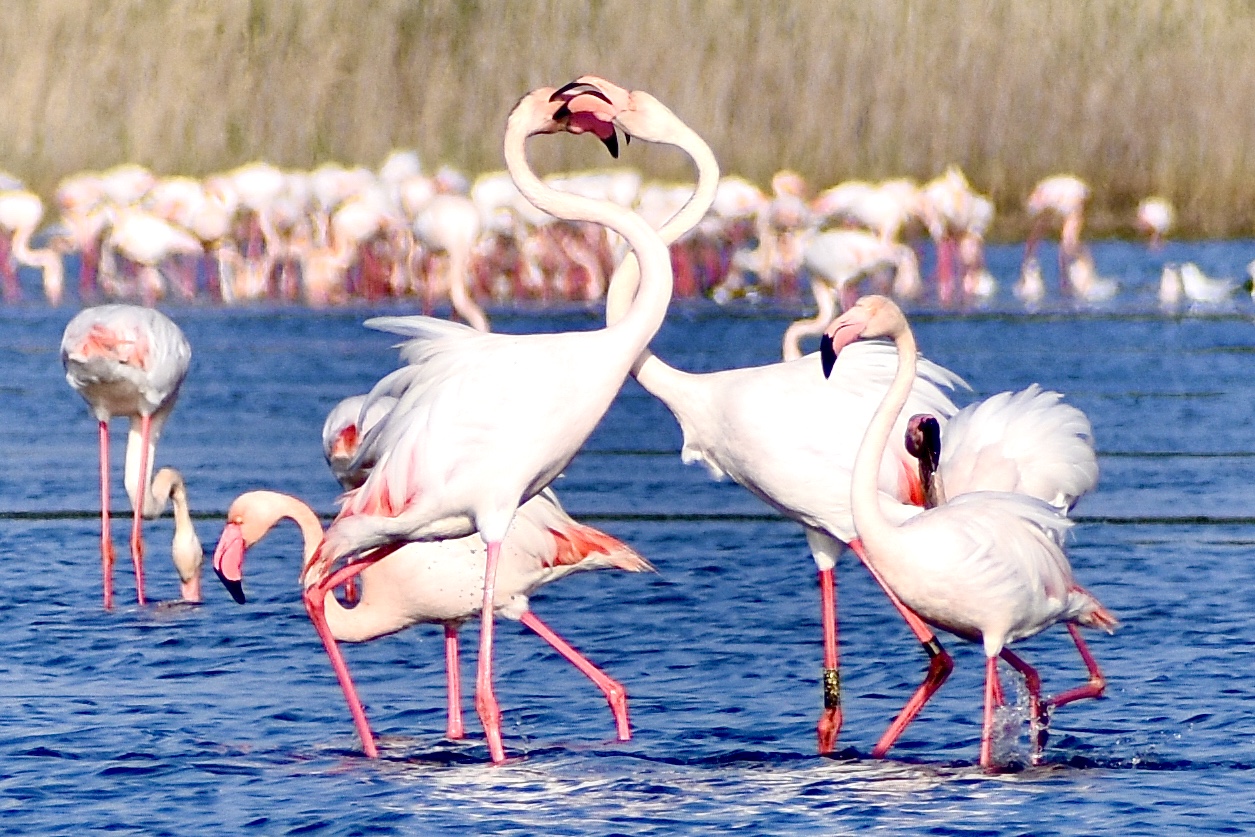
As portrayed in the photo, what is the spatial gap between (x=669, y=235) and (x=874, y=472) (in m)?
1.09

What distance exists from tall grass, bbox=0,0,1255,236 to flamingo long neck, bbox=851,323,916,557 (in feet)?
95.5

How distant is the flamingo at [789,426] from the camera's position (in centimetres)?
632

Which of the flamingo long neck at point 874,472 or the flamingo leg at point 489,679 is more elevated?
the flamingo long neck at point 874,472

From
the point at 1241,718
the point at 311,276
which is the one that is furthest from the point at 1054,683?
the point at 311,276

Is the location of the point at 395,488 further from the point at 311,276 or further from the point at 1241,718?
the point at 311,276

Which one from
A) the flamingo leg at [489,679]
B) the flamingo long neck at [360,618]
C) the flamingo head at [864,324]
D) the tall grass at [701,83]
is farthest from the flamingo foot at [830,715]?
the tall grass at [701,83]

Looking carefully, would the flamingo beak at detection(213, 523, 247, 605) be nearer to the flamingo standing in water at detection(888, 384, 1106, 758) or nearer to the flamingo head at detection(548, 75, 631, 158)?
the flamingo head at detection(548, 75, 631, 158)

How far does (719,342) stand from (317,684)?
10520 mm

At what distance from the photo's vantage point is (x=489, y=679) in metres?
5.92

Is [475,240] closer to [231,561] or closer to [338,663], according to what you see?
[231,561]

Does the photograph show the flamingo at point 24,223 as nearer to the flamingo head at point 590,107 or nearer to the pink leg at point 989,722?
the flamingo head at point 590,107

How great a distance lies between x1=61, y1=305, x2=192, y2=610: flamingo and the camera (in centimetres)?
895

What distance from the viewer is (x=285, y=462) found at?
38.3ft

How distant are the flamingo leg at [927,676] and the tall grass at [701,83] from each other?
28781 millimetres
